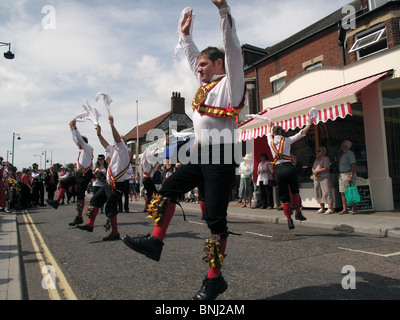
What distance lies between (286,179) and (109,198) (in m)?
3.45

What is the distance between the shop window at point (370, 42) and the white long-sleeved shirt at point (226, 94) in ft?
39.0

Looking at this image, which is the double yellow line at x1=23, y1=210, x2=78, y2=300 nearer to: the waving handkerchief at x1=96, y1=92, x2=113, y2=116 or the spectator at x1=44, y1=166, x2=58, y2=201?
the waving handkerchief at x1=96, y1=92, x2=113, y2=116

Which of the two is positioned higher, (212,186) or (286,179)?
(286,179)

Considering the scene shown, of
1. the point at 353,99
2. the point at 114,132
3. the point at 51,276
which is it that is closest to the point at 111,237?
the point at 114,132

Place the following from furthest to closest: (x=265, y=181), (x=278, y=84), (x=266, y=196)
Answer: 1. (x=278, y=84)
2. (x=266, y=196)
3. (x=265, y=181)

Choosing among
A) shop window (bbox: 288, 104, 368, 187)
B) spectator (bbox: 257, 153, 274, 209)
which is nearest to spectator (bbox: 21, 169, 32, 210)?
spectator (bbox: 257, 153, 274, 209)

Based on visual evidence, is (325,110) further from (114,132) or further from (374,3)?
(374,3)

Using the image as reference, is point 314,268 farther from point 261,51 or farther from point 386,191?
point 261,51

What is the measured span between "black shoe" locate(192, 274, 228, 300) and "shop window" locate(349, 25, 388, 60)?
41.4 feet

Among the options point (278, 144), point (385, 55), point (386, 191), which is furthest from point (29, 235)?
point (385, 55)

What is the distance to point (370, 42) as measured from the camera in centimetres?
1210

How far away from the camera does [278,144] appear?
612 cm

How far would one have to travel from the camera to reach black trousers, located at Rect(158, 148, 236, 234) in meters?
2.47
